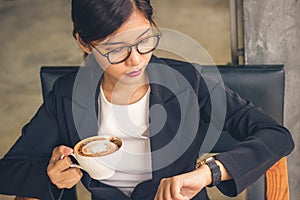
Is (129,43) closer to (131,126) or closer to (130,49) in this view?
(130,49)

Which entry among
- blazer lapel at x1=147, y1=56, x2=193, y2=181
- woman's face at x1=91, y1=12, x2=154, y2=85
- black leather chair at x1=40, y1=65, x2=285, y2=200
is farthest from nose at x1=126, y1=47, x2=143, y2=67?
black leather chair at x1=40, y1=65, x2=285, y2=200

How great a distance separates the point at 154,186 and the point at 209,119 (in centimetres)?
24

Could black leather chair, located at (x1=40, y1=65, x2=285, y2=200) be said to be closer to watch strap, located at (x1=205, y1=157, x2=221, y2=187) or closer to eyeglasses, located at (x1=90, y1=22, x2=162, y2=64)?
eyeglasses, located at (x1=90, y1=22, x2=162, y2=64)

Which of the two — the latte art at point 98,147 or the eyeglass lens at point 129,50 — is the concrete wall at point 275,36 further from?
the latte art at point 98,147

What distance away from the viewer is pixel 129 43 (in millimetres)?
1372

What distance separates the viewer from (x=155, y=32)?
1410 mm

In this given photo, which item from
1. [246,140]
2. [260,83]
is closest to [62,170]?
[246,140]

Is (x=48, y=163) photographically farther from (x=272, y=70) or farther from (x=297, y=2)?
(x=297, y=2)

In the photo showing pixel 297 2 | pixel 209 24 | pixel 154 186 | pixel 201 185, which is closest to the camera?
pixel 201 185

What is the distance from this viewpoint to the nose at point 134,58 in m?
1.37

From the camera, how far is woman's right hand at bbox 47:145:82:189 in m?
1.30

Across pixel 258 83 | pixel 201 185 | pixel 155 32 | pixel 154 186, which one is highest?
pixel 155 32

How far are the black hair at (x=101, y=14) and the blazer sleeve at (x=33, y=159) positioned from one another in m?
0.31

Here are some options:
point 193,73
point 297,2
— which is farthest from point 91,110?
point 297,2
